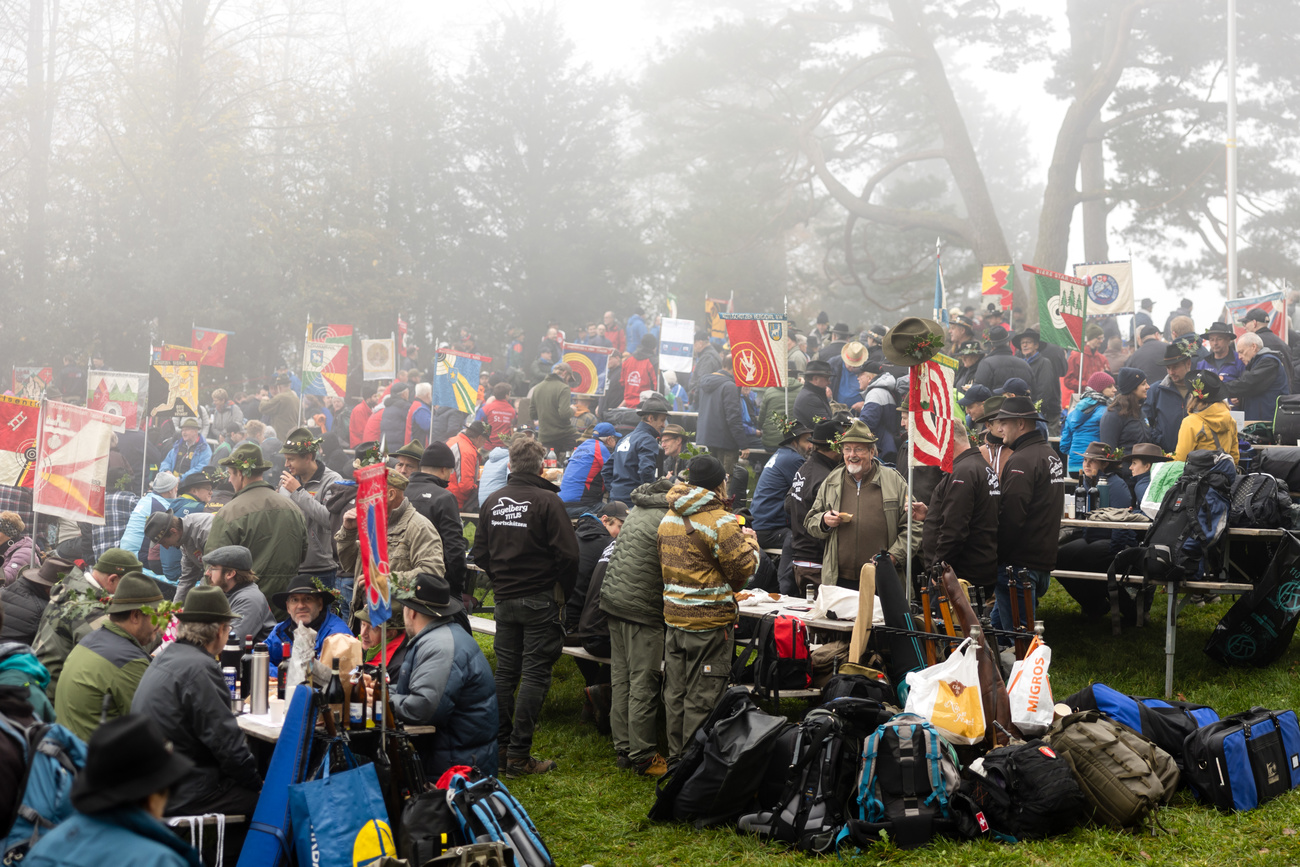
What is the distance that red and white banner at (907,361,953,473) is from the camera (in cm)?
745

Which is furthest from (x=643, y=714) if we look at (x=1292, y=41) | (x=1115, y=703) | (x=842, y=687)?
(x=1292, y=41)

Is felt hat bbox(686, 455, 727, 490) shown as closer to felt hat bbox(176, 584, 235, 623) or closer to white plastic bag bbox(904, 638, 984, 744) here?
white plastic bag bbox(904, 638, 984, 744)

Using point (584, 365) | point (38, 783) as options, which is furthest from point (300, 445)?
point (584, 365)

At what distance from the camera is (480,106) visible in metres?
33.3

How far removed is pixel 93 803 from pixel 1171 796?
553cm

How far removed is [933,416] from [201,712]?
16.8 feet

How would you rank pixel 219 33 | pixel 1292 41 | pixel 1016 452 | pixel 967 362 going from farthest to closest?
1. pixel 219 33
2. pixel 1292 41
3. pixel 967 362
4. pixel 1016 452

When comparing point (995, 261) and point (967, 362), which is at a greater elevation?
point (995, 261)

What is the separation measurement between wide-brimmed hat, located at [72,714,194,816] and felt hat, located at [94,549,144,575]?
4.19m

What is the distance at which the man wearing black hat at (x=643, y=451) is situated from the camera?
10586 millimetres

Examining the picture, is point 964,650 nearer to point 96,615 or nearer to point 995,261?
point 96,615

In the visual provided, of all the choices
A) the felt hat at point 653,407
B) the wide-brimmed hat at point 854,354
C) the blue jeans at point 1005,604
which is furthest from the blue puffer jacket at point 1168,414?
the felt hat at point 653,407

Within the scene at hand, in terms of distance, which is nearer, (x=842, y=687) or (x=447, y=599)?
(x=447, y=599)

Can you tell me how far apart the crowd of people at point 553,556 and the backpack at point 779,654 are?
0.42 metres
